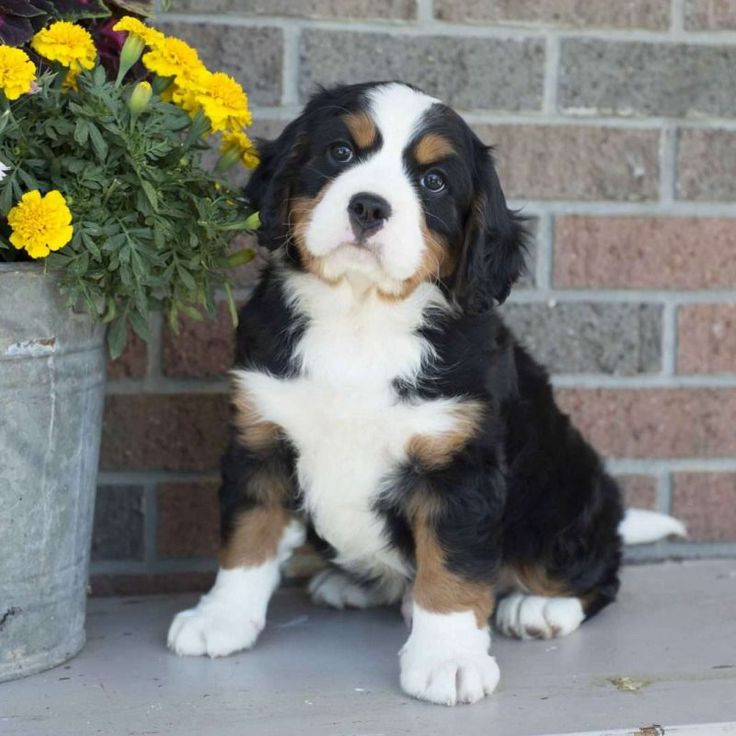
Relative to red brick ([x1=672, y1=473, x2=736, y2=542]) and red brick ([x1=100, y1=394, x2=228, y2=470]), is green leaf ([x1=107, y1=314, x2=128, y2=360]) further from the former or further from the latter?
red brick ([x1=672, y1=473, x2=736, y2=542])

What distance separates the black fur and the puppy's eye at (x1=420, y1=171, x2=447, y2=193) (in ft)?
0.06

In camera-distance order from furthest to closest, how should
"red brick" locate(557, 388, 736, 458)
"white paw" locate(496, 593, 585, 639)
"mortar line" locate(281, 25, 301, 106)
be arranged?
"red brick" locate(557, 388, 736, 458)
"mortar line" locate(281, 25, 301, 106)
"white paw" locate(496, 593, 585, 639)

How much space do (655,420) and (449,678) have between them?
1250 mm

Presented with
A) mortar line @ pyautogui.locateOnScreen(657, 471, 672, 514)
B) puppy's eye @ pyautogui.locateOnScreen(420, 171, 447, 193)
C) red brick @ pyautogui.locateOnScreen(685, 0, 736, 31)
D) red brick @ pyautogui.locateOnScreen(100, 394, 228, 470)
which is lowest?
mortar line @ pyautogui.locateOnScreen(657, 471, 672, 514)

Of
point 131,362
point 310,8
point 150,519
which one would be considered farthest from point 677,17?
point 150,519

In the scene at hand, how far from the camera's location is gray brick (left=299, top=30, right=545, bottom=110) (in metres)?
3.21

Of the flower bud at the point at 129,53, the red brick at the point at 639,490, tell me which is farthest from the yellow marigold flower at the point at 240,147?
the red brick at the point at 639,490

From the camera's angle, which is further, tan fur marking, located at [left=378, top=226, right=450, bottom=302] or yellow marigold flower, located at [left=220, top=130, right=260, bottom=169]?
yellow marigold flower, located at [left=220, top=130, right=260, bottom=169]

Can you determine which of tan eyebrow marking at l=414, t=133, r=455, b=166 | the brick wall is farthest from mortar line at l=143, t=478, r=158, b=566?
tan eyebrow marking at l=414, t=133, r=455, b=166

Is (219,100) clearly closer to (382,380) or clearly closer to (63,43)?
(63,43)

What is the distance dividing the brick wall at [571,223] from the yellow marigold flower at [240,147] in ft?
1.47

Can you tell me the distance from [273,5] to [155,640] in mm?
1576

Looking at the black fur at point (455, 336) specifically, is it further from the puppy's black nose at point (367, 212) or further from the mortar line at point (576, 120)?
the mortar line at point (576, 120)

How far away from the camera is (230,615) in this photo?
8.96ft
